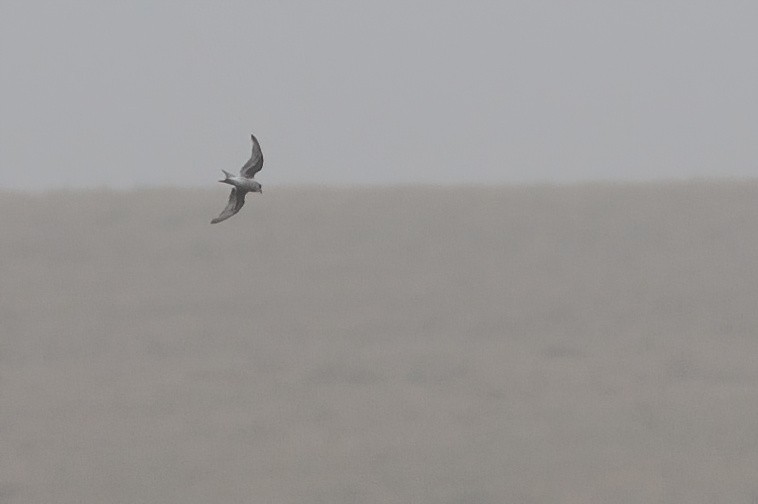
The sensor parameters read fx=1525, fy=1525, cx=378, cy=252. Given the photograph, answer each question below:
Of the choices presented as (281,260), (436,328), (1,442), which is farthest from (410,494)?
(281,260)

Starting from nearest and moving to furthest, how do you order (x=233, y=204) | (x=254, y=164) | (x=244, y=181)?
(x=233, y=204)
(x=244, y=181)
(x=254, y=164)

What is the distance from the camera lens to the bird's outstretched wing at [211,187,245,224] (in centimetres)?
480

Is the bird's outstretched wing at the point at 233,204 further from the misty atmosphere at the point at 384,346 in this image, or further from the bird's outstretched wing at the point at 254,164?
the misty atmosphere at the point at 384,346

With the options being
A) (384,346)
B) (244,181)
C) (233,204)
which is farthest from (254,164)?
(384,346)

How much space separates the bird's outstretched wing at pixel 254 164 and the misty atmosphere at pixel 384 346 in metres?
11.4

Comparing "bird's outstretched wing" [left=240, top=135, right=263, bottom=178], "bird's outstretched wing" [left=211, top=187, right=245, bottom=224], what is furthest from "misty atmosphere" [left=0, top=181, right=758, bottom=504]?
"bird's outstretched wing" [left=211, top=187, right=245, bottom=224]

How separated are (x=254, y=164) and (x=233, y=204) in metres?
0.37

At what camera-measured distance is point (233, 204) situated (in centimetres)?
500

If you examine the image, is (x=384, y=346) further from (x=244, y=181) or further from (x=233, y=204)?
(x=233, y=204)

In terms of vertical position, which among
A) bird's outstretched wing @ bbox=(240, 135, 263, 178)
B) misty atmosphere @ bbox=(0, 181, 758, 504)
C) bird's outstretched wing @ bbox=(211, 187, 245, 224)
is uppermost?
bird's outstretched wing @ bbox=(240, 135, 263, 178)

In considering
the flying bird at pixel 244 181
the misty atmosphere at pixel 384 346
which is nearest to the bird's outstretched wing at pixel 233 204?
the flying bird at pixel 244 181

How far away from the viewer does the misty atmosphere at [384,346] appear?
1748cm

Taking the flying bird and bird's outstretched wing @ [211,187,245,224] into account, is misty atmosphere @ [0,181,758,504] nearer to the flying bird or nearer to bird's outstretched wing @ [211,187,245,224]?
the flying bird

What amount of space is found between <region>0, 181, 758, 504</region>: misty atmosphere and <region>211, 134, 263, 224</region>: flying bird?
11.4 meters
